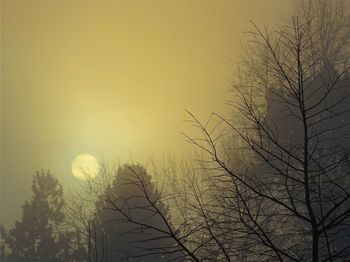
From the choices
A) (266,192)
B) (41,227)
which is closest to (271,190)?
(266,192)

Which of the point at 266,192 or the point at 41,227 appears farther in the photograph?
the point at 41,227

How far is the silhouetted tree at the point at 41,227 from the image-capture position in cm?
3419

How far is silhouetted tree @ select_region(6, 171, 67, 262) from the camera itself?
3419 cm

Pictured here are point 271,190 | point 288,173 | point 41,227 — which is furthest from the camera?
point 41,227

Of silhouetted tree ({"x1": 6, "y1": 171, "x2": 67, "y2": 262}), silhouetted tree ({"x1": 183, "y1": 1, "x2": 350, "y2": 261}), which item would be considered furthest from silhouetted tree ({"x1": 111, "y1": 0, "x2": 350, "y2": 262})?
silhouetted tree ({"x1": 6, "y1": 171, "x2": 67, "y2": 262})

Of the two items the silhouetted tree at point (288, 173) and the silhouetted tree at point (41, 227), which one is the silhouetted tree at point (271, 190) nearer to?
the silhouetted tree at point (288, 173)

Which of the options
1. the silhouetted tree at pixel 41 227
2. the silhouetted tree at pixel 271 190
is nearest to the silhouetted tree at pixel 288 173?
the silhouetted tree at pixel 271 190

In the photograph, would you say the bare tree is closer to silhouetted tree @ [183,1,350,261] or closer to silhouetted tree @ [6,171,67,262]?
silhouetted tree @ [183,1,350,261]

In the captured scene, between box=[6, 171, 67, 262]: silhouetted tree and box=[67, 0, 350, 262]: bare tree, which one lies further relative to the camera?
box=[6, 171, 67, 262]: silhouetted tree

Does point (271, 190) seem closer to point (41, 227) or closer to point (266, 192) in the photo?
point (266, 192)

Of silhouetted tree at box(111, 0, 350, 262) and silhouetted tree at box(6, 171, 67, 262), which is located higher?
silhouetted tree at box(6, 171, 67, 262)

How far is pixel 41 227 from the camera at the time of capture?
36.9 m

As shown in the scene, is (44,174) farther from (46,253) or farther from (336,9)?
(336,9)

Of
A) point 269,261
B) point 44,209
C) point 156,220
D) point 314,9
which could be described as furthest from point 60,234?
point 269,261
